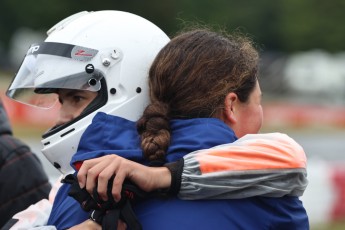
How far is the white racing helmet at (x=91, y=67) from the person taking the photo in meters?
2.79

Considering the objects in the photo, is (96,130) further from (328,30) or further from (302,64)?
(328,30)

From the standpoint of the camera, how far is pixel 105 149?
2.54m

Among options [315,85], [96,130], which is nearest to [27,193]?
[96,130]

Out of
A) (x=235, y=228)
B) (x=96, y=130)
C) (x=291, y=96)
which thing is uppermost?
(x=96, y=130)

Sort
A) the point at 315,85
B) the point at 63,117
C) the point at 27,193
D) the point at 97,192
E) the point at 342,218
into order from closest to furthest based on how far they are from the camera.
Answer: the point at 97,192
the point at 63,117
the point at 27,193
the point at 342,218
the point at 315,85

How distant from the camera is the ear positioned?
2.62m

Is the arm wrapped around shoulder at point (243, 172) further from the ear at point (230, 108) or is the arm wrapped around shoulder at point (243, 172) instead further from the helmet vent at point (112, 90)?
the helmet vent at point (112, 90)

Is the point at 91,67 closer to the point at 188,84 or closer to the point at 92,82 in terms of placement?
the point at 92,82

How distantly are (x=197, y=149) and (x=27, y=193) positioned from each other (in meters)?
1.22

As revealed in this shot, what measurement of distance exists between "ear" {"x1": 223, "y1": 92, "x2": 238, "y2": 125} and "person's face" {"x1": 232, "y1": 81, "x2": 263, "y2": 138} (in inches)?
0.5

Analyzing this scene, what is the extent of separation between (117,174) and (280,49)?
58.1m

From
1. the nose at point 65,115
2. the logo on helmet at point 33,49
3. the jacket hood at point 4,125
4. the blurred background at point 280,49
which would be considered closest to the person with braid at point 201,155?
the nose at point 65,115

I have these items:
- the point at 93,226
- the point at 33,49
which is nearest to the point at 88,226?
the point at 93,226

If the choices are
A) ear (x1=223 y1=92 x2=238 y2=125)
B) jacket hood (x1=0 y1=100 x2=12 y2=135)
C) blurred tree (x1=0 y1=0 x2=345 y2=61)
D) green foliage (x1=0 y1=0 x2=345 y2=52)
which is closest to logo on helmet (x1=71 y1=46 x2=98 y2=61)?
ear (x1=223 y1=92 x2=238 y2=125)
